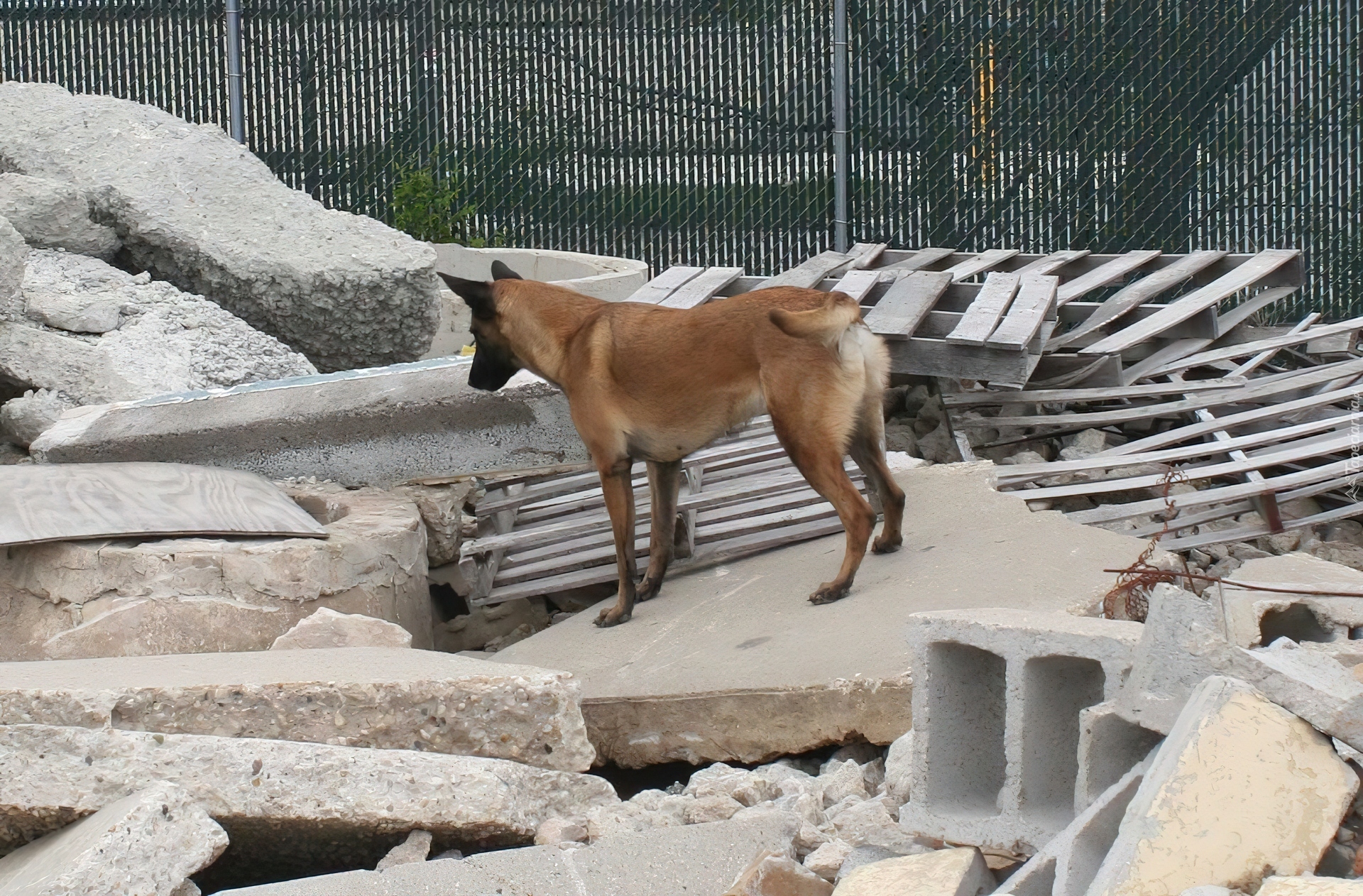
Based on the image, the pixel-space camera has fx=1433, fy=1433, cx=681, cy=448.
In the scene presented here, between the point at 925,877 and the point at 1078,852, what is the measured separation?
0.91ft

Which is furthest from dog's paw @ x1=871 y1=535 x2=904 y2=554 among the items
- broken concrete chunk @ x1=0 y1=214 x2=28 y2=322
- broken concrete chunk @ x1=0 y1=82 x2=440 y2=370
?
broken concrete chunk @ x1=0 y1=214 x2=28 y2=322

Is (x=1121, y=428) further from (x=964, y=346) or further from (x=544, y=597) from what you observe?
(x=544, y=597)

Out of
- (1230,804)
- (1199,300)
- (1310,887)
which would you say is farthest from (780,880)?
(1199,300)

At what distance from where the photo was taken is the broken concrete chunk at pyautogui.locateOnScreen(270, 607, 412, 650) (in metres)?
4.36

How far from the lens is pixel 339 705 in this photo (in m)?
3.32

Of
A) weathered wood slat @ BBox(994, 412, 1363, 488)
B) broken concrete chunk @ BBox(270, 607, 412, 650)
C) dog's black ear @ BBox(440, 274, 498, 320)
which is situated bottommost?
weathered wood slat @ BBox(994, 412, 1363, 488)

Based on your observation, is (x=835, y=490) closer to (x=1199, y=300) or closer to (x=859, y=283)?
(x=859, y=283)

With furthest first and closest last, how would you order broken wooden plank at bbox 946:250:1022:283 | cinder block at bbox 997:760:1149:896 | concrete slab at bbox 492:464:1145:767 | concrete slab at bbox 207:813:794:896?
broken wooden plank at bbox 946:250:1022:283
concrete slab at bbox 492:464:1145:767
concrete slab at bbox 207:813:794:896
cinder block at bbox 997:760:1149:896

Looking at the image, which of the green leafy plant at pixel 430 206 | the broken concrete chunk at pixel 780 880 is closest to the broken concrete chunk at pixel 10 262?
the green leafy plant at pixel 430 206

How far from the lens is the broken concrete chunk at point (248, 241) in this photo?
7137 millimetres

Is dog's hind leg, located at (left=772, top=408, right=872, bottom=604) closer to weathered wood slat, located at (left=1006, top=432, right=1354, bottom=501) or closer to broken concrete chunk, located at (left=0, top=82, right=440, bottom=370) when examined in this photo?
weathered wood slat, located at (left=1006, top=432, right=1354, bottom=501)

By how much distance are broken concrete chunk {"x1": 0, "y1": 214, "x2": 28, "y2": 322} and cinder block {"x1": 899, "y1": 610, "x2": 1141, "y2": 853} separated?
455 centimetres

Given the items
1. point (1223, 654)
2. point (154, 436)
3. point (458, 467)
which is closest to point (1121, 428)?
point (458, 467)

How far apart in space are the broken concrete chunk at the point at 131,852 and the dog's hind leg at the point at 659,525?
271 cm
